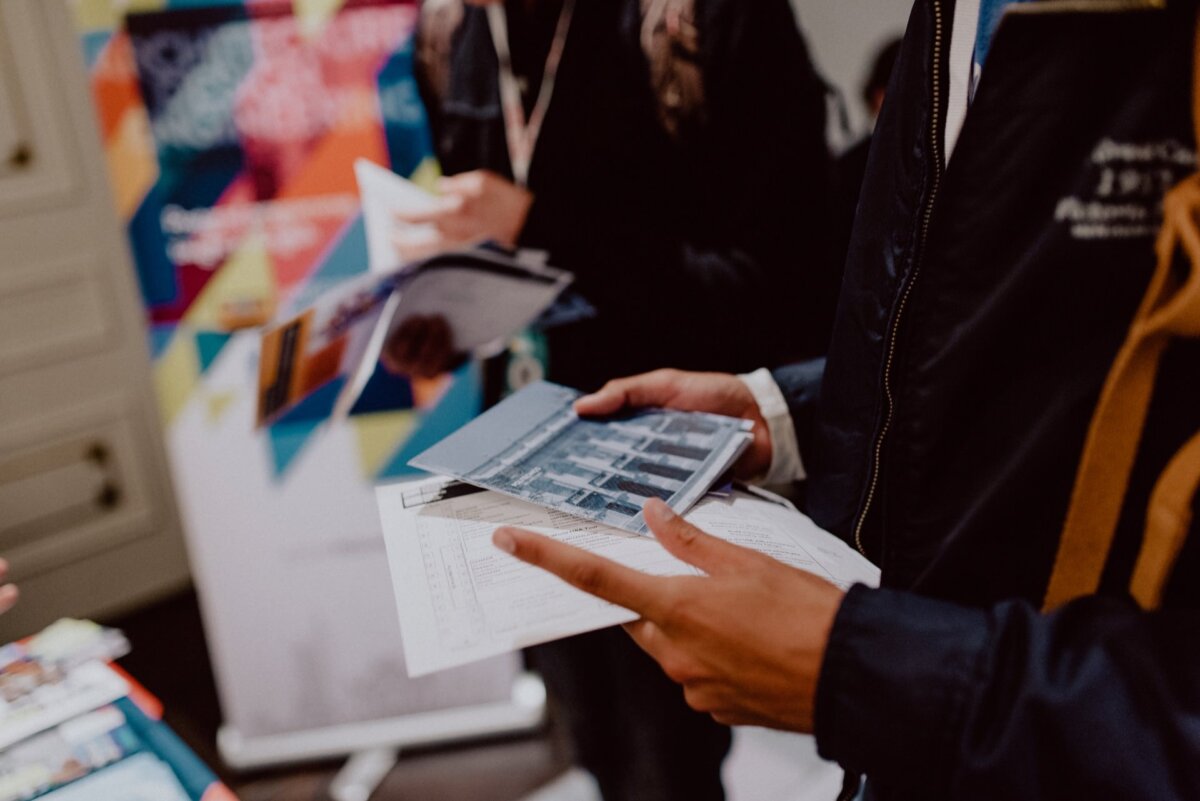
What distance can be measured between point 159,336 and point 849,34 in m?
1.47

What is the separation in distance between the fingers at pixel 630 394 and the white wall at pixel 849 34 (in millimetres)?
835

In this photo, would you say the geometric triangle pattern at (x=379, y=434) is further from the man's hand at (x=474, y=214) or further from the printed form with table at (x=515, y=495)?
the printed form with table at (x=515, y=495)

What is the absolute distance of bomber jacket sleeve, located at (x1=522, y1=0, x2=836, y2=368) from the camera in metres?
1.13

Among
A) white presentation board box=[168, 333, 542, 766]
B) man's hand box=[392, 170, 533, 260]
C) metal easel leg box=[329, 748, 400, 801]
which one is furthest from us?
metal easel leg box=[329, 748, 400, 801]

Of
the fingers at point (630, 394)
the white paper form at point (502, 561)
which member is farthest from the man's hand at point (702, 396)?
the white paper form at point (502, 561)

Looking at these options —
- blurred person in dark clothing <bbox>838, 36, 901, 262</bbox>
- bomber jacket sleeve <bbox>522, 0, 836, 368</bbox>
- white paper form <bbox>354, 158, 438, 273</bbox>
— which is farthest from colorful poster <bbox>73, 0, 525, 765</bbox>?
blurred person in dark clothing <bbox>838, 36, 901, 262</bbox>

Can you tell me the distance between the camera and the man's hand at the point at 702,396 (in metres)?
0.95

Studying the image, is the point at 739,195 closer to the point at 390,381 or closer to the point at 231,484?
the point at 390,381

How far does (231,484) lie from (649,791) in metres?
1.07

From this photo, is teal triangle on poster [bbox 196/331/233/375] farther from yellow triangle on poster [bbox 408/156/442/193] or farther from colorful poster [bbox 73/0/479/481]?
yellow triangle on poster [bbox 408/156/442/193]

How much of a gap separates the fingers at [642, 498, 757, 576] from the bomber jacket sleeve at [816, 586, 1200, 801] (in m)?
0.09

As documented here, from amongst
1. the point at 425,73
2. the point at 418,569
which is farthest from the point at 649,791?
the point at 425,73

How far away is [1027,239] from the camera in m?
0.54

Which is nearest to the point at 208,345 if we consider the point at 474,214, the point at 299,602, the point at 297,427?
the point at 297,427
